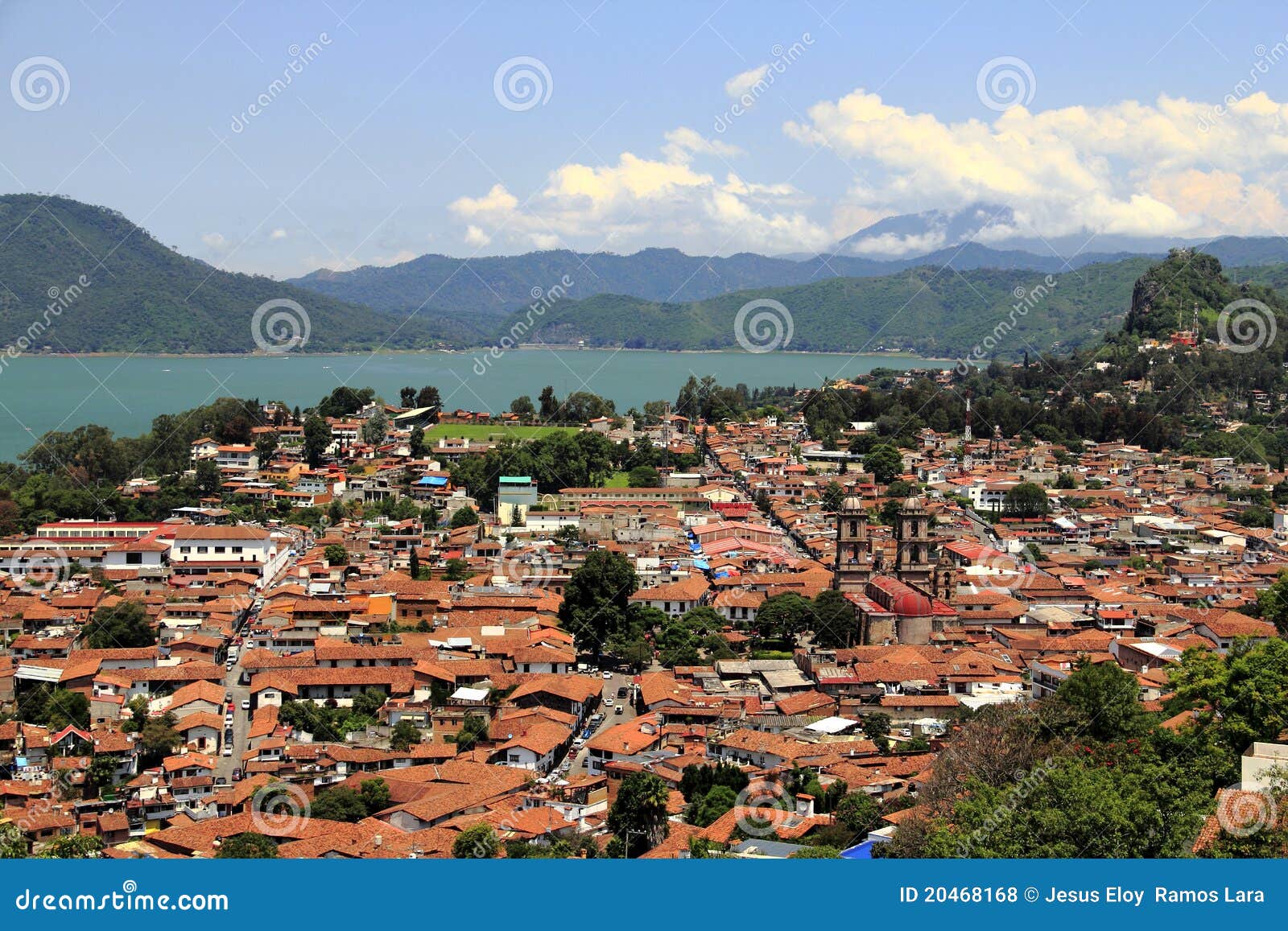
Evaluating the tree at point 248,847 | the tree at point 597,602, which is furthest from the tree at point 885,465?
the tree at point 248,847

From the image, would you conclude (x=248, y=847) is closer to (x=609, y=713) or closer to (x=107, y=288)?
(x=609, y=713)

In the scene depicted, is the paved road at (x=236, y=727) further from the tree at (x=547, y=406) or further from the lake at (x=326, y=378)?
the lake at (x=326, y=378)

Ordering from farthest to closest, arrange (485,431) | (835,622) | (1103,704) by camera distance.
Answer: (485,431)
(835,622)
(1103,704)

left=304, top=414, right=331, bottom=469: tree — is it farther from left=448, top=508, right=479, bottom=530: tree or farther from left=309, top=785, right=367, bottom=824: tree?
left=309, top=785, right=367, bottom=824: tree

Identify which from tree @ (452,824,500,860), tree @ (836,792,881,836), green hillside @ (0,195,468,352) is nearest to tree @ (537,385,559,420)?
tree @ (836,792,881,836)

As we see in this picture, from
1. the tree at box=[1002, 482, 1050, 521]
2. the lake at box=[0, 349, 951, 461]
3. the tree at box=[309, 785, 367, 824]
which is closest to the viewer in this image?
the tree at box=[309, 785, 367, 824]

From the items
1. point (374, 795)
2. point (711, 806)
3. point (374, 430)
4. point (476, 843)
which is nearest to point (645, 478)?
point (374, 430)

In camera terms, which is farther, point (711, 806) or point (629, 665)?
point (629, 665)
